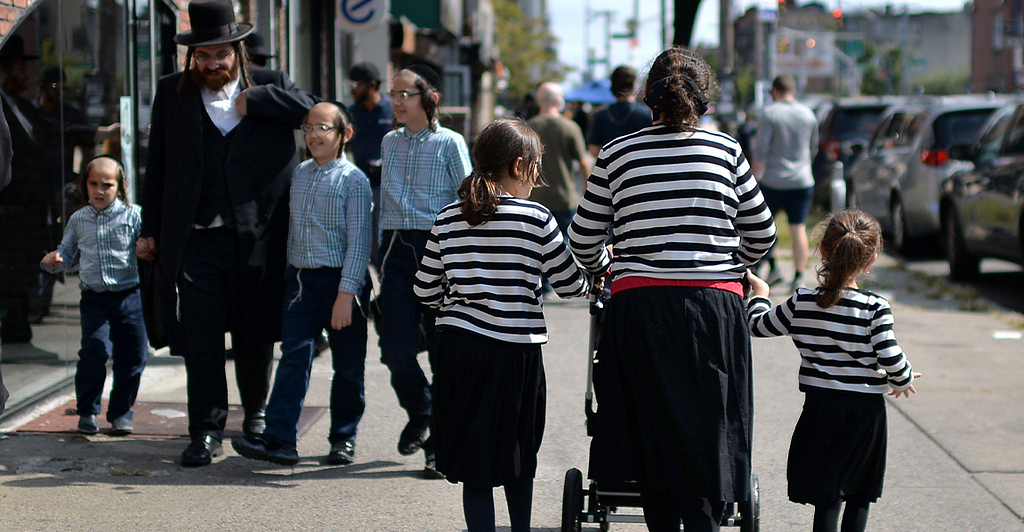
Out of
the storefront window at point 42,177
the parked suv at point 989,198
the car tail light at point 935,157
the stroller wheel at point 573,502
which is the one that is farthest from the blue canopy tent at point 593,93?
the stroller wheel at point 573,502

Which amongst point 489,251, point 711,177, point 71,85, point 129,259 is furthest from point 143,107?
point 711,177

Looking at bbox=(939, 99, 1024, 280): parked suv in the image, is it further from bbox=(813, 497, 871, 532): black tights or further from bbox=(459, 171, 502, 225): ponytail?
bbox=(459, 171, 502, 225): ponytail

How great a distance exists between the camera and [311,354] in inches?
201

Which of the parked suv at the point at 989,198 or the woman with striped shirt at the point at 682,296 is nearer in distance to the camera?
the woman with striped shirt at the point at 682,296

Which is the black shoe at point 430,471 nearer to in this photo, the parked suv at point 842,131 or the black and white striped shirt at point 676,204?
the black and white striped shirt at point 676,204

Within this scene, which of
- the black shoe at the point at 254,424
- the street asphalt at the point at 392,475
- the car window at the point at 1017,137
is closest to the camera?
the street asphalt at the point at 392,475

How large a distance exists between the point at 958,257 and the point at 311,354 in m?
8.39

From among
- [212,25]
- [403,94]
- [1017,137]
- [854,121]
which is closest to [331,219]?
[403,94]

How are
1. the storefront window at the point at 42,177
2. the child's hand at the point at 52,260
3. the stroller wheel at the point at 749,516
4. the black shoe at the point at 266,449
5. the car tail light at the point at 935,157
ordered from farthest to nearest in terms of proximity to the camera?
the car tail light at the point at 935,157
the storefront window at the point at 42,177
the child's hand at the point at 52,260
the black shoe at the point at 266,449
the stroller wheel at the point at 749,516

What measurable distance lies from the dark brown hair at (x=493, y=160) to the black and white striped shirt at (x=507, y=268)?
5 centimetres

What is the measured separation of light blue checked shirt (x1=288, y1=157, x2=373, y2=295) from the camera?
5039 mm

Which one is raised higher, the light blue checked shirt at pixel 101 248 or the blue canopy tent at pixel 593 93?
the blue canopy tent at pixel 593 93

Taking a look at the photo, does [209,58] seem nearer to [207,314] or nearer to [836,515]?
[207,314]

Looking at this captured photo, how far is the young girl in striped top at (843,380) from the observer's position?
3.66 metres
